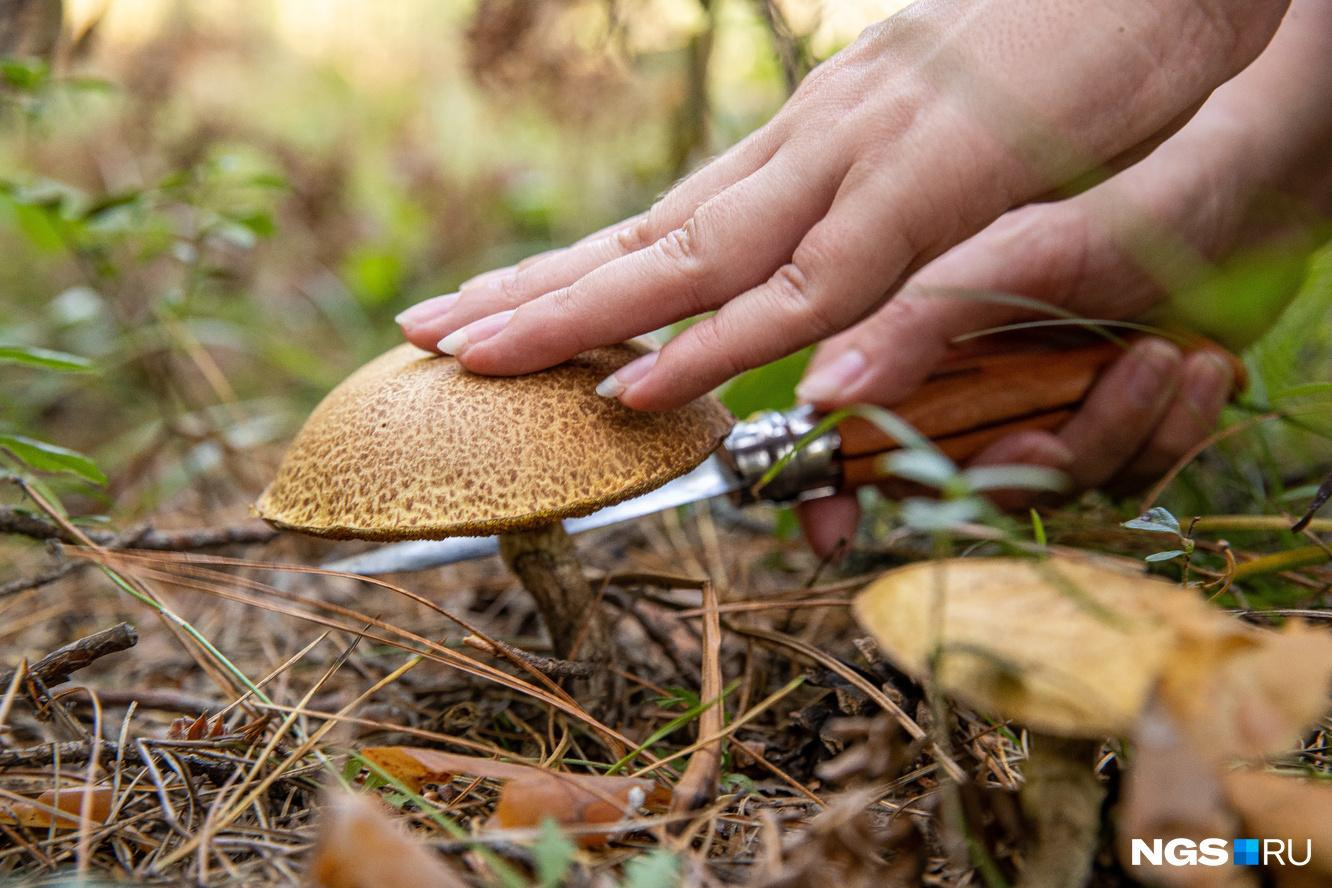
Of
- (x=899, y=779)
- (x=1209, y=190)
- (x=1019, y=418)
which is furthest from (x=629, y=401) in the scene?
(x=1209, y=190)

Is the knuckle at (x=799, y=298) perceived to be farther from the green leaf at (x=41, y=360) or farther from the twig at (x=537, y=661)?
the green leaf at (x=41, y=360)

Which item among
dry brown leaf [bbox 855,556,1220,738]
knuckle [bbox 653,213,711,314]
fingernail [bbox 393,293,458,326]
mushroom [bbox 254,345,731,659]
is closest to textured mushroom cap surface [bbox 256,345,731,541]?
mushroom [bbox 254,345,731,659]

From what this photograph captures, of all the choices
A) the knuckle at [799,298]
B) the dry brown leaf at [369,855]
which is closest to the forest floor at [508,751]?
the dry brown leaf at [369,855]

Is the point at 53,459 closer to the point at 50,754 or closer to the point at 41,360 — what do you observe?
the point at 41,360

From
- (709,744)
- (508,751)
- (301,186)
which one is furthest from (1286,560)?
(301,186)

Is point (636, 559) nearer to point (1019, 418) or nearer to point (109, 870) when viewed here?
point (1019, 418)

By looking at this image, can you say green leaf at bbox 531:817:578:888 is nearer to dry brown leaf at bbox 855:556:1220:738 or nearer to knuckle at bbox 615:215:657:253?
dry brown leaf at bbox 855:556:1220:738
